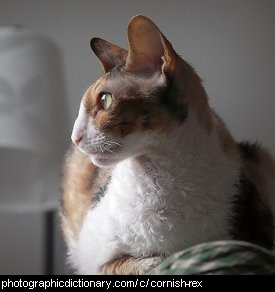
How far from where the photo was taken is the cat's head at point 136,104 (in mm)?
667

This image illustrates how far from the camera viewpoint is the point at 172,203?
0.72 m

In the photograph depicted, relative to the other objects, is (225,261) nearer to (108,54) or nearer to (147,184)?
(147,184)

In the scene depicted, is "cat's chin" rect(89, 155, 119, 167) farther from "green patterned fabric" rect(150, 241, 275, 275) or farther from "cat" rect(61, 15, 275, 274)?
"green patterned fabric" rect(150, 241, 275, 275)

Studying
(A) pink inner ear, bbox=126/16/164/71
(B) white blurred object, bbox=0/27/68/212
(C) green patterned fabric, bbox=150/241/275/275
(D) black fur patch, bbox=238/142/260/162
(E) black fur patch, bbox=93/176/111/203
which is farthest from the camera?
(B) white blurred object, bbox=0/27/68/212

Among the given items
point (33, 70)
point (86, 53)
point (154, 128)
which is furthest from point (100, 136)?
point (86, 53)

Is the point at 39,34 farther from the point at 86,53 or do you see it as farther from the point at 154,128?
the point at 154,128

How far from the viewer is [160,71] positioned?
69 cm

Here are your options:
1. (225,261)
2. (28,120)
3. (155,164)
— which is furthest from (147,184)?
(28,120)

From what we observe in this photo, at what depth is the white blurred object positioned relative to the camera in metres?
1.10

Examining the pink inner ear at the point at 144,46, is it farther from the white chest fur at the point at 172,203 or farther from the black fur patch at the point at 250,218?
the black fur patch at the point at 250,218

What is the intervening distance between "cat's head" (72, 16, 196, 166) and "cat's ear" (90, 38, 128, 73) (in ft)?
0.15

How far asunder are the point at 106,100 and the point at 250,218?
0.88ft

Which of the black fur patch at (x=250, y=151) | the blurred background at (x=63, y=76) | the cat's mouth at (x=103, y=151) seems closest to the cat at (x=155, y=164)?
the cat's mouth at (x=103, y=151)

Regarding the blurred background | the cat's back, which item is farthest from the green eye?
the blurred background
